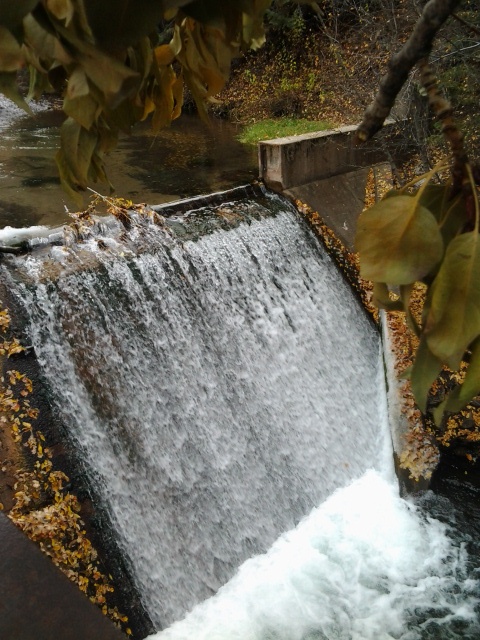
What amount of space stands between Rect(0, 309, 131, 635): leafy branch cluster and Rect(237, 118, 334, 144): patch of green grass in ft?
28.6

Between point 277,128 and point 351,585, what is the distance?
9926mm

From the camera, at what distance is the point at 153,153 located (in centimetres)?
1003

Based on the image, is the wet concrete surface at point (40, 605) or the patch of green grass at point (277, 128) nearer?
the wet concrete surface at point (40, 605)

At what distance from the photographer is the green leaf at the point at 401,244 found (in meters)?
0.68

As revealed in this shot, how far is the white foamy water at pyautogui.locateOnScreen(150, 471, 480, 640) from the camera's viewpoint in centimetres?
439

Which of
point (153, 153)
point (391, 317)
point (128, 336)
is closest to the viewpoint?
Result: point (128, 336)

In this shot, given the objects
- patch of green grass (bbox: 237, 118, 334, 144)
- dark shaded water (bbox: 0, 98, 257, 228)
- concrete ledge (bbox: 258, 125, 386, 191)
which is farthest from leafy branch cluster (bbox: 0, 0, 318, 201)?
patch of green grass (bbox: 237, 118, 334, 144)

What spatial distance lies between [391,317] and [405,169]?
2924mm

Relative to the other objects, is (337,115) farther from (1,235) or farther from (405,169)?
(1,235)

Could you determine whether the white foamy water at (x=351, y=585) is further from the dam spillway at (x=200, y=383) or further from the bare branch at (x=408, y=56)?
the bare branch at (x=408, y=56)

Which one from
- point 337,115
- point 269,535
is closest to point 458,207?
point 269,535

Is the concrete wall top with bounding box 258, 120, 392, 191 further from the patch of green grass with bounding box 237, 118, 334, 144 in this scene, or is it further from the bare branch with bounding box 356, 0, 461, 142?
the bare branch with bounding box 356, 0, 461, 142

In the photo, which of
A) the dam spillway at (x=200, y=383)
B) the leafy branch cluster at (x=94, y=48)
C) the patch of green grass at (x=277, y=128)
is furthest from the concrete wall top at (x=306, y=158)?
the leafy branch cluster at (x=94, y=48)

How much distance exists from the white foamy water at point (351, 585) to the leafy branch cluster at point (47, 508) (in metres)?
0.76
